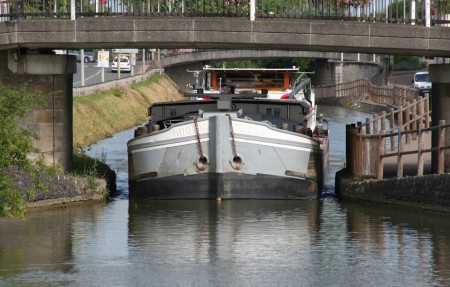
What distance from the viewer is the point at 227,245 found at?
24.7 m

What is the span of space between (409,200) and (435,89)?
4.48m

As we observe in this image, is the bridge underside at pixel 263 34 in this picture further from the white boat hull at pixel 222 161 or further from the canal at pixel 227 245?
the canal at pixel 227 245

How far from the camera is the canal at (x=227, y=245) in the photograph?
20828 mm

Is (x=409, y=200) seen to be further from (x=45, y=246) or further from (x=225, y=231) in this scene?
(x=45, y=246)

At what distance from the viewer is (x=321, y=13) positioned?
31.2 meters

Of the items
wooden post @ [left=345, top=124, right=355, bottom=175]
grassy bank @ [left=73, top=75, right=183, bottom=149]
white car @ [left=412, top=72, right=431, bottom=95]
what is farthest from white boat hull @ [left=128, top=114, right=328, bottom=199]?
white car @ [left=412, top=72, right=431, bottom=95]

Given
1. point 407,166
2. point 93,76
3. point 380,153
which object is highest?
point 380,153

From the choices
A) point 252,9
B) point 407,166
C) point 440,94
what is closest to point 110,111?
point 407,166

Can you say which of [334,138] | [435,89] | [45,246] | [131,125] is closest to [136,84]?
[131,125]

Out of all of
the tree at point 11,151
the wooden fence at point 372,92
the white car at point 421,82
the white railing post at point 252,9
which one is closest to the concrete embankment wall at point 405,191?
the white railing post at point 252,9

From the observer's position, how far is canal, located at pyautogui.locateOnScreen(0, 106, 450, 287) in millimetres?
20828

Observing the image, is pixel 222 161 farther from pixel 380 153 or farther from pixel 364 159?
pixel 380 153

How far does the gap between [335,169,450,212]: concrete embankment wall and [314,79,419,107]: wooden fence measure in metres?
34.1

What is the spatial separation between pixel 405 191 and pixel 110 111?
34.8 m
